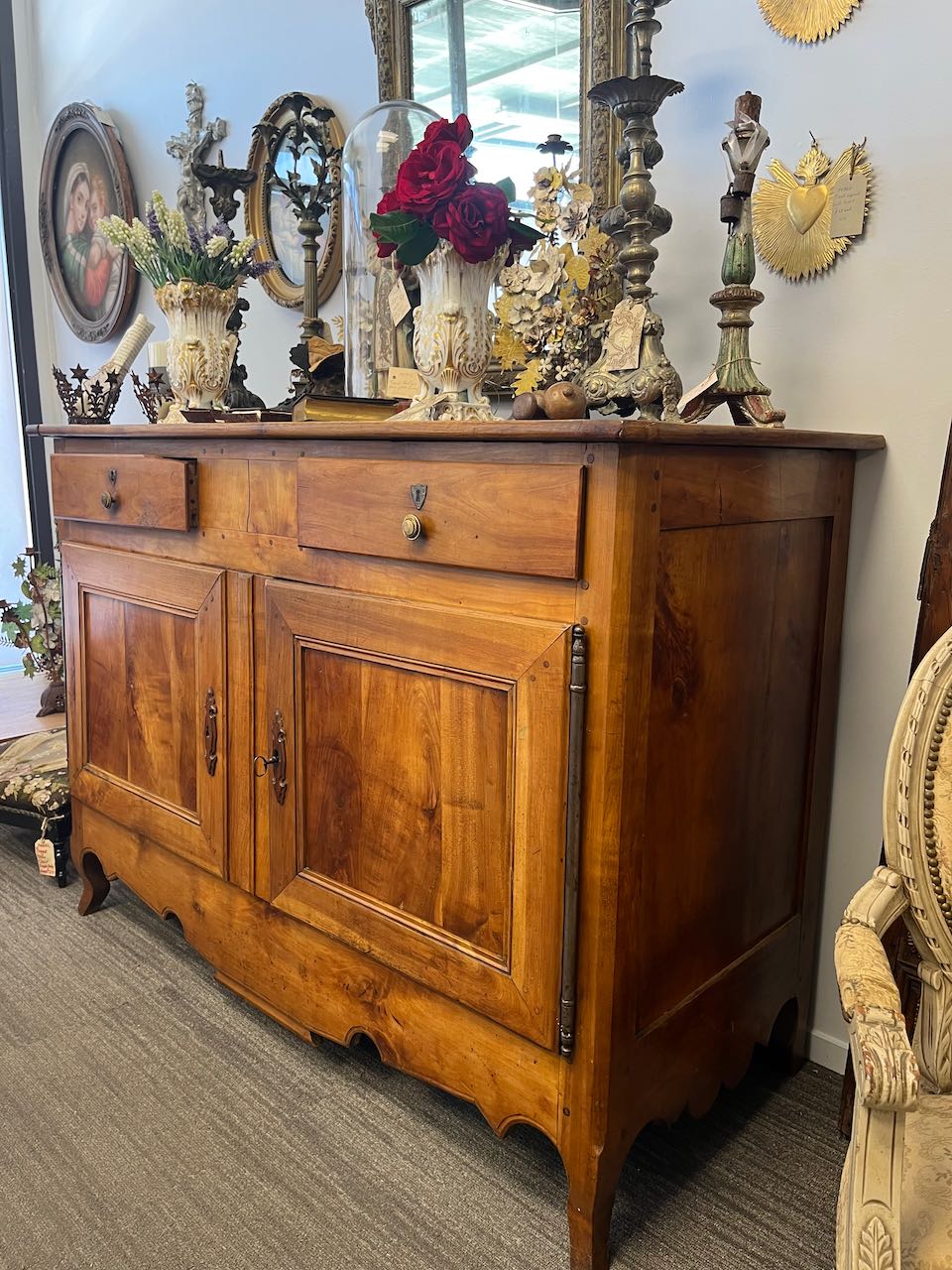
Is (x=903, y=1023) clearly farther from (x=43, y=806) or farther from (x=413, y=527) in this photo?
(x=43, y=806)

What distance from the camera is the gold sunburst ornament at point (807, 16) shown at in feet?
4.97

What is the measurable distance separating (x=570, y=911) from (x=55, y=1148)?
91 cm

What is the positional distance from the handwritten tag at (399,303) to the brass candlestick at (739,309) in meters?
0.56

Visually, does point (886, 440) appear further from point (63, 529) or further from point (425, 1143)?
point (63, 529)

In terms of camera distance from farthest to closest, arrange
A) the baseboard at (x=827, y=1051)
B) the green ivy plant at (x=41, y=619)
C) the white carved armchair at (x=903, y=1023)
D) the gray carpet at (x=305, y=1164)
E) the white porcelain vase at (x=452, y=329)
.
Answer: the green ivy plant at (x=41, y=619)
the baseboard at (x=827, y=1051)
the white porcelain vase at (x=452, y=329)
the gray carpet at (x=305, y=1164)
the white carved armchair at (x=903, y=1023)

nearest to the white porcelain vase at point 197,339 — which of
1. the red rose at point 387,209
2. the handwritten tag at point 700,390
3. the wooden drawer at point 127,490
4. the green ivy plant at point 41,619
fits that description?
the wooden drawer at point 127,490

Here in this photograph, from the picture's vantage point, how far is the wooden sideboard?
1196mm

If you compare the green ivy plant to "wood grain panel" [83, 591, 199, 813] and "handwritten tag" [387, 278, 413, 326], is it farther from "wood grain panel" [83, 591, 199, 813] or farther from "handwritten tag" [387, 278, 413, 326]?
"handwritten tag" [387, 278, 413, 326]

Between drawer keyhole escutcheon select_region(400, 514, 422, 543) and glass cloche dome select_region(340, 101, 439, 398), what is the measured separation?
645 millimetres

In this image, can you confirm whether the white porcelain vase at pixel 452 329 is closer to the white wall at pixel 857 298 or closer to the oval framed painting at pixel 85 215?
the white wall at pixel 857 298

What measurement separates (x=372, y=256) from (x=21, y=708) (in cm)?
241

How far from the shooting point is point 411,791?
1.41 m

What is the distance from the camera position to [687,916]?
→ 137 cm

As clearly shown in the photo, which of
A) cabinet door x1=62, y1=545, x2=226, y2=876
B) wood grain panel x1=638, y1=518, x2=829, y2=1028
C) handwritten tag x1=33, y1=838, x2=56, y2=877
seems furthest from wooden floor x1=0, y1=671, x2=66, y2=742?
wood grain panel x1=638, y1=518, x2=829, y2=1028
